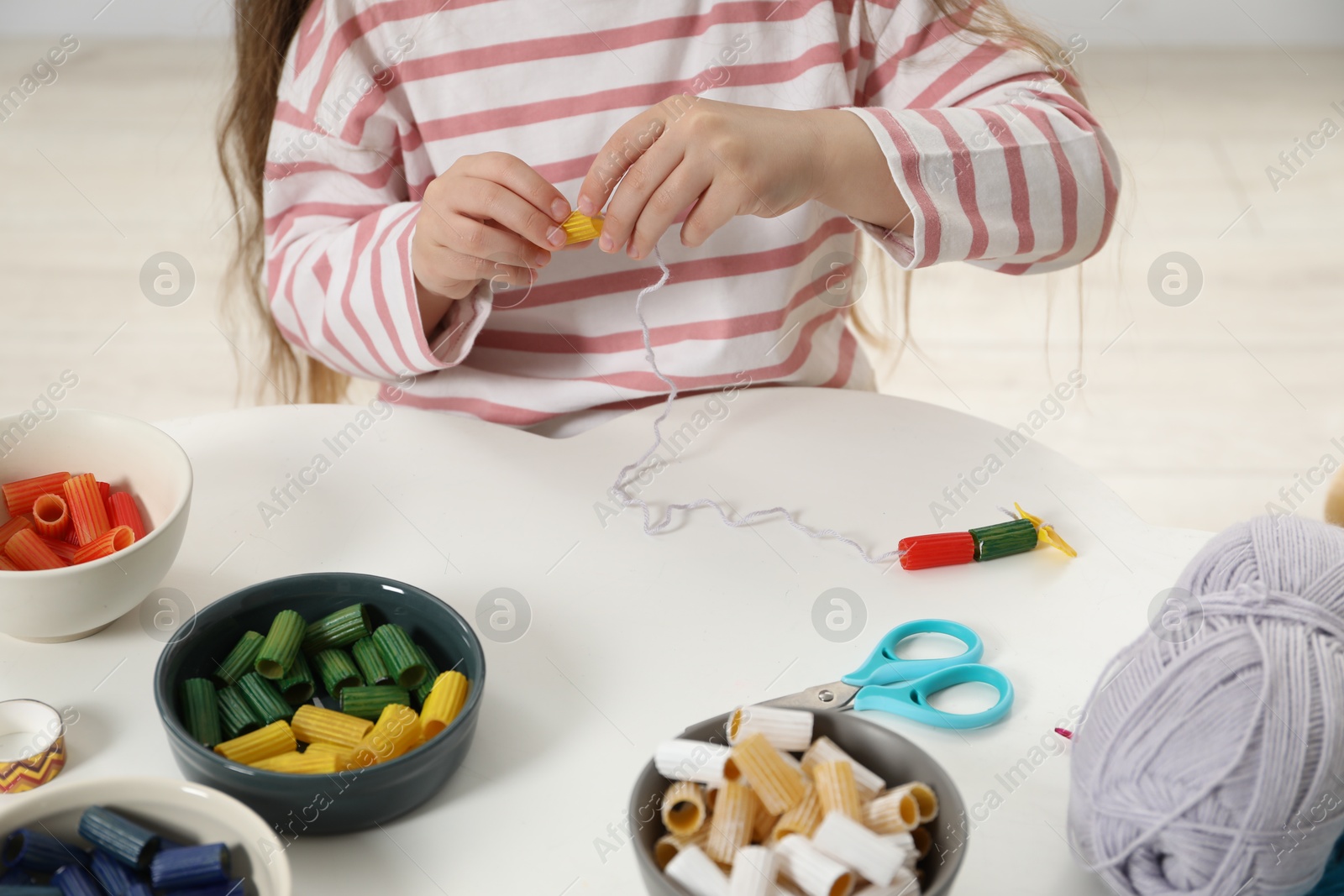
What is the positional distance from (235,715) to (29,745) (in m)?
0.10

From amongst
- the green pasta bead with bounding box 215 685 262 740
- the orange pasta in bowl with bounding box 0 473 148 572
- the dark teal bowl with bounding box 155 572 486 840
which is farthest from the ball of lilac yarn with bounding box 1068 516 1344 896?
the orange pasta in bowl with bounding box 0 473 148 572

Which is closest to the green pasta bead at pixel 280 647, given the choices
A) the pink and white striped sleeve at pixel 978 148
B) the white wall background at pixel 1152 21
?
the pink and white striped sleeve at pixel 978 148

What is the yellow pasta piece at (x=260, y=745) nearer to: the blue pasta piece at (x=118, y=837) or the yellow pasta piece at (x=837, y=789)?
the blue pasta piece at (x=118, y=837)

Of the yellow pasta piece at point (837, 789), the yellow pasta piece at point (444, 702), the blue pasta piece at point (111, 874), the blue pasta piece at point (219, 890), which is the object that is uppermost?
the yellow pasta piece at point (837, 789)

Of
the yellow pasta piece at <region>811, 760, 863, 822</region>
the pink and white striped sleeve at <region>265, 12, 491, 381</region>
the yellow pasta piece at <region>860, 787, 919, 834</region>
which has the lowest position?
the yellow pasta piece at <region>860, 787, 919, 834</region>

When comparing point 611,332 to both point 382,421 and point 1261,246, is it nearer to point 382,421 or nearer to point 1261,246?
point 382,421

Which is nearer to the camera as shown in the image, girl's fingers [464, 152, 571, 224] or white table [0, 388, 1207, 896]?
white table [0, 388, 1207, 896]

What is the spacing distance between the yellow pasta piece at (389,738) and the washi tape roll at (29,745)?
0.47 ft

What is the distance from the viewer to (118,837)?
1.50 feet

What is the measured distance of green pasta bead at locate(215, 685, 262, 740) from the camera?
55 cm

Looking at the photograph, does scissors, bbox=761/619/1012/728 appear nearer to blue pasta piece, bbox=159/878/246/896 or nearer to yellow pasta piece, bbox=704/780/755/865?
yellow pasta piece, bbox=704/780/755/865

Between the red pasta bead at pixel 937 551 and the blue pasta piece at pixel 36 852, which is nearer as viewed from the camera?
the blue pasta piece at pixel 36 852

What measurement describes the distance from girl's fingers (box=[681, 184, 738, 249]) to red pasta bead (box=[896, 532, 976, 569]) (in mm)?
228

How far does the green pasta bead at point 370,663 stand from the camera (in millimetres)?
569
